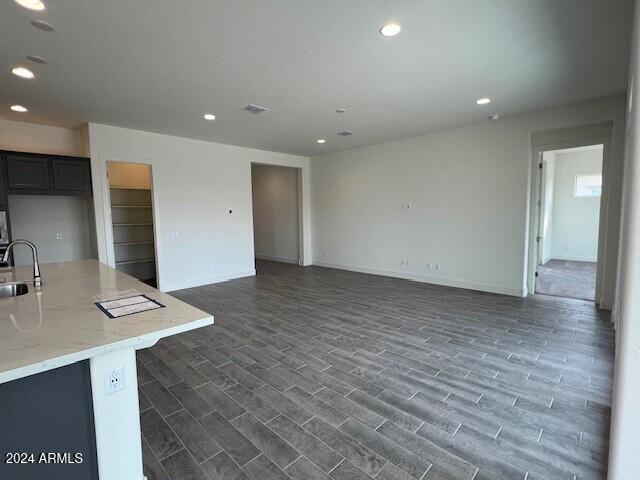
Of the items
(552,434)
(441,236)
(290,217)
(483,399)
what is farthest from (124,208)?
(552,434)

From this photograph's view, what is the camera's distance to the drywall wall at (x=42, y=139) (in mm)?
4602

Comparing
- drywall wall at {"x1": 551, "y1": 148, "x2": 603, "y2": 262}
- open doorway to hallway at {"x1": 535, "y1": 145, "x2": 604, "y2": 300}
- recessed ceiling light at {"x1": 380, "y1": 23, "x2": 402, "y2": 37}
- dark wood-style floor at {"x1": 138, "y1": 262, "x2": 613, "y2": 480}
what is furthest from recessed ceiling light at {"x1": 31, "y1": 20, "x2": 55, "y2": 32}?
drywall wall at {"x1": 551, "y1": 148, "x2": 603, "y2": 262}

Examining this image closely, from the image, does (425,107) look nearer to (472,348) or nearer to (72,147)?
(472,348)

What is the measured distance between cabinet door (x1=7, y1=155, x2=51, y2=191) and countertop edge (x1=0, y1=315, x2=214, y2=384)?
465 centimetres

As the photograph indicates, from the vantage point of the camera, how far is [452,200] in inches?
222

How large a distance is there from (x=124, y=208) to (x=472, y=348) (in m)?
6.99

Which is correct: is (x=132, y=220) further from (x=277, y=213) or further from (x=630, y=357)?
(x=630, y=357)

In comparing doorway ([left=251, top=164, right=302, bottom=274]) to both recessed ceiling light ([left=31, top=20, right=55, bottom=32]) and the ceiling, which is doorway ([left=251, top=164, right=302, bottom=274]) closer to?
the ceiling

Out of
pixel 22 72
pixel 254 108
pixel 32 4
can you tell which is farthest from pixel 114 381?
pixel 254 108

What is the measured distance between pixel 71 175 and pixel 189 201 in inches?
71.3

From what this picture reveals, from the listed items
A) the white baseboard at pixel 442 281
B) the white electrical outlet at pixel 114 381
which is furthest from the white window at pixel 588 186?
the white electrical outlet at pixel 114 381

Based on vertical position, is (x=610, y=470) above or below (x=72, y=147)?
below

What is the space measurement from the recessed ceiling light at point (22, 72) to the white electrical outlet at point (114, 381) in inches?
136

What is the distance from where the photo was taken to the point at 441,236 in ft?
19.1
